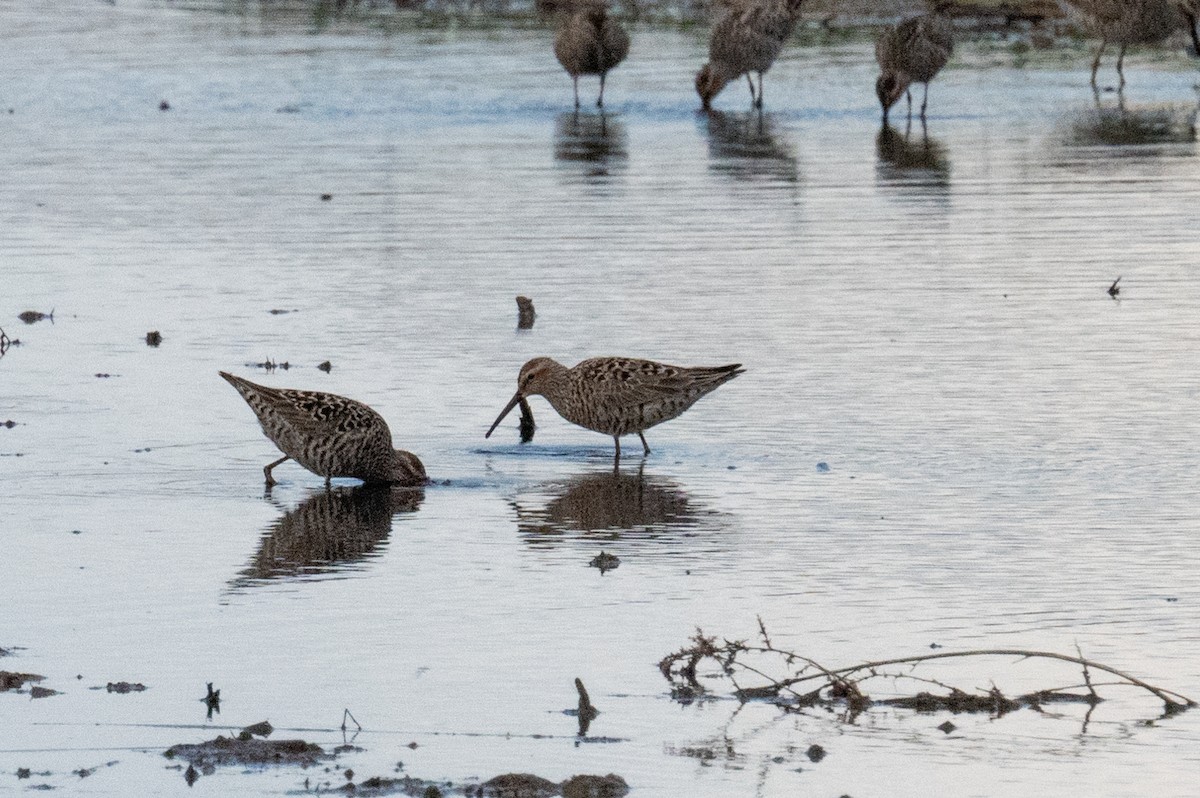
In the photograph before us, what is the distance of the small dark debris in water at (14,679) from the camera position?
8.80 m

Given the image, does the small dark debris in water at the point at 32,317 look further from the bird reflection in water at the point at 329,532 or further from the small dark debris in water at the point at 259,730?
the small dark debris in water at the point at 259,730

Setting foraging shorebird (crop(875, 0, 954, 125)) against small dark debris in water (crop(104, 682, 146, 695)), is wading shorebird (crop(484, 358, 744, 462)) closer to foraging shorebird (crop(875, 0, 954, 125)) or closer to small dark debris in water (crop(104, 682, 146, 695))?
small dark debris in water (crop(104, 682, 146, 695))

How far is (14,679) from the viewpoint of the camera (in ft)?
29.0

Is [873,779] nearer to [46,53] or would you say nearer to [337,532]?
[337,532]

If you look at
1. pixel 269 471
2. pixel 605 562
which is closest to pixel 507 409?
pixel 269 471

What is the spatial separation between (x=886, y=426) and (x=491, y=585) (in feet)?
12.9

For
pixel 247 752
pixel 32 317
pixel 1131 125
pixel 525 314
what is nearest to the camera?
pixel 247 752

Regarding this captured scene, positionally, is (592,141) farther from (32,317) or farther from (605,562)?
(605,562)

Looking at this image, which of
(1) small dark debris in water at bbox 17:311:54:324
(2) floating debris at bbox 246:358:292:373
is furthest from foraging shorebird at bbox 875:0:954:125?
(2) floating debris at bbox 246:358:292:373

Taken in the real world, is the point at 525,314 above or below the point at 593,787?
below

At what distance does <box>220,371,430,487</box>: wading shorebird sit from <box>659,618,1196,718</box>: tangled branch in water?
13.1ft

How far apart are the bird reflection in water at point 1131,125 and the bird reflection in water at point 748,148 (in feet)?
11.6

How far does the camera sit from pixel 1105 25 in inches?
1463

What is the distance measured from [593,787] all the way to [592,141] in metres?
22.1
